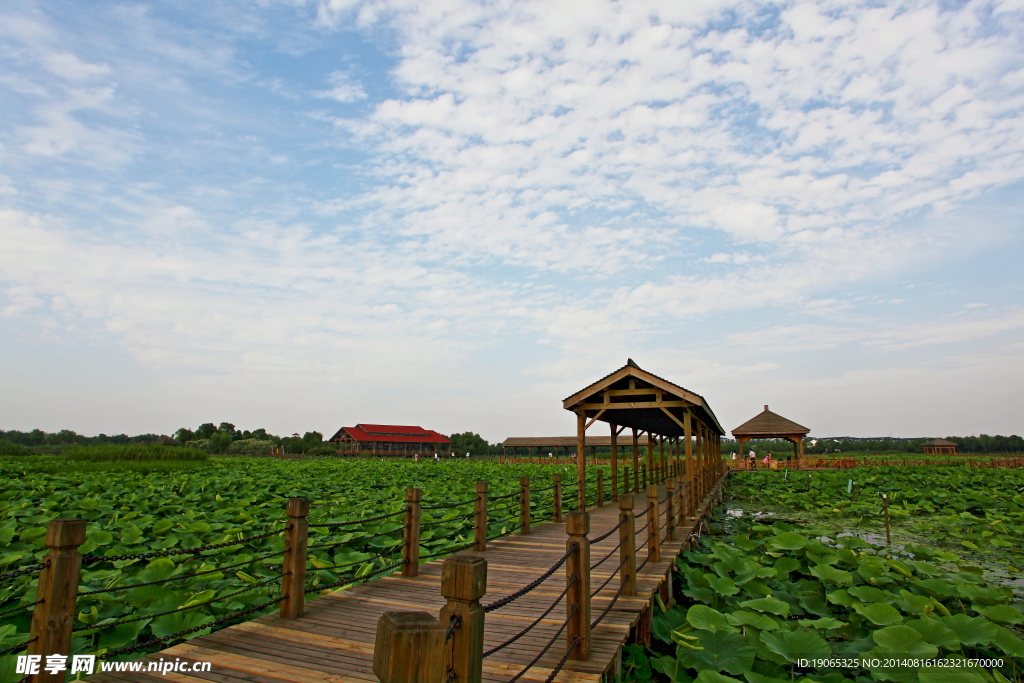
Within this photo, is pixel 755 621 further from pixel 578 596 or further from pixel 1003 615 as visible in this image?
pixel 1003 615

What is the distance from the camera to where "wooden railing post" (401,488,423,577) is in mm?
5746

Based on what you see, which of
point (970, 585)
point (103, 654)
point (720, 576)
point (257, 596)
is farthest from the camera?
point (720, 576)

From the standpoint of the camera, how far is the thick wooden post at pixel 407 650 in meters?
1.28

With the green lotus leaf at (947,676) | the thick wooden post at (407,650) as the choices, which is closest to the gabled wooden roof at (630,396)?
the green lotus leaf at (947,676)

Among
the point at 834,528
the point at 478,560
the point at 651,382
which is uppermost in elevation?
the point at 651,382

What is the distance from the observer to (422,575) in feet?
19.0

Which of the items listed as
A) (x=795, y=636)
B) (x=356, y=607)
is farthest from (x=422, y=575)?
(x=795, y=636)

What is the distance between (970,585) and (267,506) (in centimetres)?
957

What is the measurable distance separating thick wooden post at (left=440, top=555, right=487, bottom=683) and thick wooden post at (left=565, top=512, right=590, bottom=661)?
1.80m

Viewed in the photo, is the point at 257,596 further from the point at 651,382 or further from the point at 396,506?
the point at 651,382

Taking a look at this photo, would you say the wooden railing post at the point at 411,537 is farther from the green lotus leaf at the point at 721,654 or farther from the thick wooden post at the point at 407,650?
the thick wooden post at the point at 407,650

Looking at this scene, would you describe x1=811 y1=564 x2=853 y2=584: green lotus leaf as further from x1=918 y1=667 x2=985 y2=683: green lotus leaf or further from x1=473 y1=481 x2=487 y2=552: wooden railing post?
x1=473 y1=481 x2=487 y2=552: wooden railing post

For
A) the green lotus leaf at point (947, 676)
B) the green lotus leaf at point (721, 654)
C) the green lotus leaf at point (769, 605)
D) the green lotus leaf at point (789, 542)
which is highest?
the green lotus leaf at point (789, 542)

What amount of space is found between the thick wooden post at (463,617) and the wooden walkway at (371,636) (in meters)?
1.63
